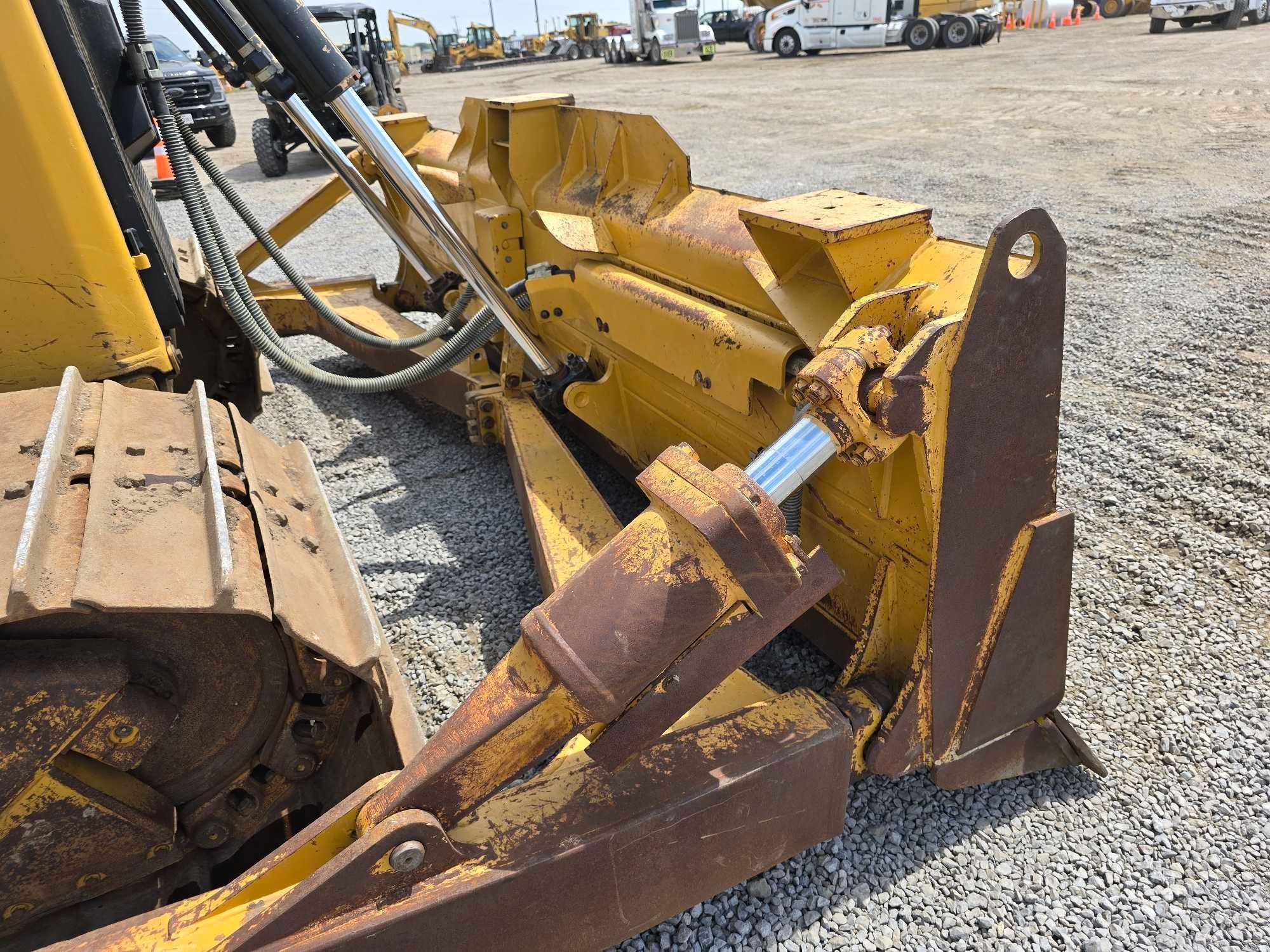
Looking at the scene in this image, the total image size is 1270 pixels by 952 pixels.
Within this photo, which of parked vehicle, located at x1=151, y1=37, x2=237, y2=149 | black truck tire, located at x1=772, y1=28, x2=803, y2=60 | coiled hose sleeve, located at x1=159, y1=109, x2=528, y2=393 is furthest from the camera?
black truck tire, located at x1=772, y1=28, x2=803, y2=60

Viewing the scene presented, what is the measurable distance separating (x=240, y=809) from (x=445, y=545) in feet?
5.06

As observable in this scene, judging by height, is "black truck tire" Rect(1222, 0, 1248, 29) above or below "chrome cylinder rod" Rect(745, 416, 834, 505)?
below

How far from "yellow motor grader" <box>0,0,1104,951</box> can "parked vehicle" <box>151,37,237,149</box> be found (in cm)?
983

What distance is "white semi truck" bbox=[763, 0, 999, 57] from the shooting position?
869 inches

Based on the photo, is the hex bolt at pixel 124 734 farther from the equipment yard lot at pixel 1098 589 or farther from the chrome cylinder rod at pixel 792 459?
the chrome cylinder rod at pixel 792 459

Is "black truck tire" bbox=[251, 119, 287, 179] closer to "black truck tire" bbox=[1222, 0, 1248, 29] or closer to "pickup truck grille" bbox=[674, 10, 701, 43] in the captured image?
"pickup truck grille" bbox=[674, 10, 701, 43]

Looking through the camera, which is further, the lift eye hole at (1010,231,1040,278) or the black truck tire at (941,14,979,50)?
the black truck tire at (941,14,979,50)

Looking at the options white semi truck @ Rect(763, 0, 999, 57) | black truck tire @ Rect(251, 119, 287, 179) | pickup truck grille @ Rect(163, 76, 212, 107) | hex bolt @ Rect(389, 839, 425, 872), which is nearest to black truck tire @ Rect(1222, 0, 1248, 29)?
white semi truck @ Rect(763, 0, 999, 57)

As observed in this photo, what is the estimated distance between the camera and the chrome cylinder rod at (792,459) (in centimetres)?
143

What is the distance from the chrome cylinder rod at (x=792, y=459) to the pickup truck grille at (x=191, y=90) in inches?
433

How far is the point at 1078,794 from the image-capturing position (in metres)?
2.07

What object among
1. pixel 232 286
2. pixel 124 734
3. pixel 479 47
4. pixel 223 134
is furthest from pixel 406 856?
pixel 479 47

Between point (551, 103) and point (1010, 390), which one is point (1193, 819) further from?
point (551, 103)

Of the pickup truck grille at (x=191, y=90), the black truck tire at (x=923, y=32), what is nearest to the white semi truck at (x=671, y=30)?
the black truck tire at (x=923, y=32)
